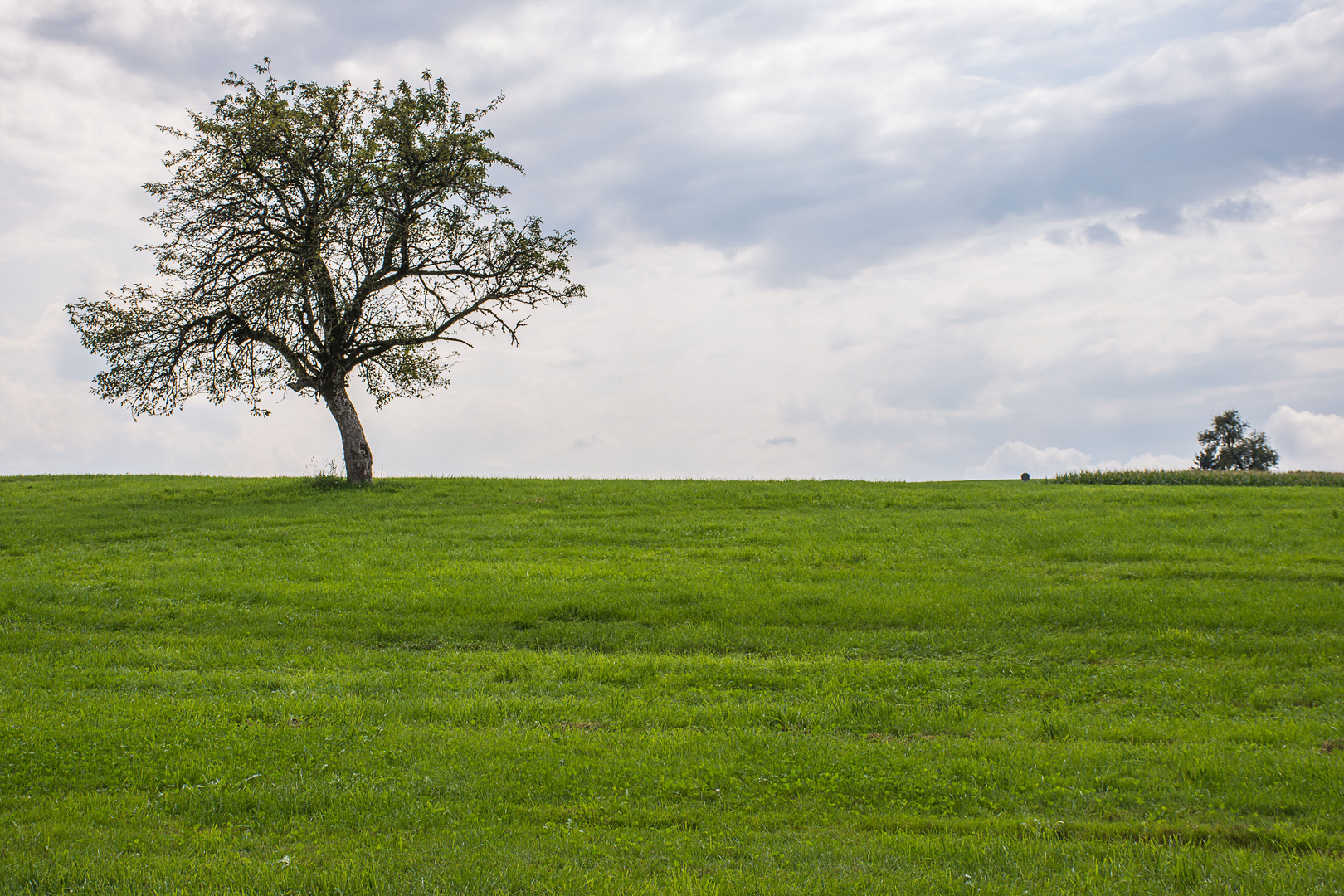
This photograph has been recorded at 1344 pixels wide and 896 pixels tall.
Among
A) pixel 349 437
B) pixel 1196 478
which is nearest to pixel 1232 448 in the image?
→ pixel 1196 478

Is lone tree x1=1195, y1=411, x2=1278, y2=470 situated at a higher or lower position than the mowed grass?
higher

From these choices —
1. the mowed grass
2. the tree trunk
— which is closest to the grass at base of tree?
the mowed grass

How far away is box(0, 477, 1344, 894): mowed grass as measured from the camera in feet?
25.7

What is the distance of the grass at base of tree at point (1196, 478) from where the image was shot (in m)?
39.2

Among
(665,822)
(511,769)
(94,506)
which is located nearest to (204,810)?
(511,769)

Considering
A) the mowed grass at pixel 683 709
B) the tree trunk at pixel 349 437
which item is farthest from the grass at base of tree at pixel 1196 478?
the tree trunk at pixel 349 437

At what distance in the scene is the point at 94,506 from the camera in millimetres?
31219

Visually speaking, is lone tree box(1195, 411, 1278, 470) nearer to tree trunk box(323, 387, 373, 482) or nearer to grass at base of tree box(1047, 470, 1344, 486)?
grass at base of tree box(1047, 470, 1344, 486)

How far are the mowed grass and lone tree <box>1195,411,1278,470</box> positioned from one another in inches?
2040

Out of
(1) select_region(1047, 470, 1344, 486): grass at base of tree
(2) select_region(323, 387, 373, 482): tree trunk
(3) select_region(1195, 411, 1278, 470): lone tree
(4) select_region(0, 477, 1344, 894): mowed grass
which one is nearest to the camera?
(4) select_region(0, 477, 1344, 894): mowed grass

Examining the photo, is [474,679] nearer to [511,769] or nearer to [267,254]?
[511,769]

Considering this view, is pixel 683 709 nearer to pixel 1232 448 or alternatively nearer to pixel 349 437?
pixel 349 437

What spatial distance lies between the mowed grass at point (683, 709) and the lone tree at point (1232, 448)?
51.8 metres

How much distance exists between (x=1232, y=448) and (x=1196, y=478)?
3719 cm
